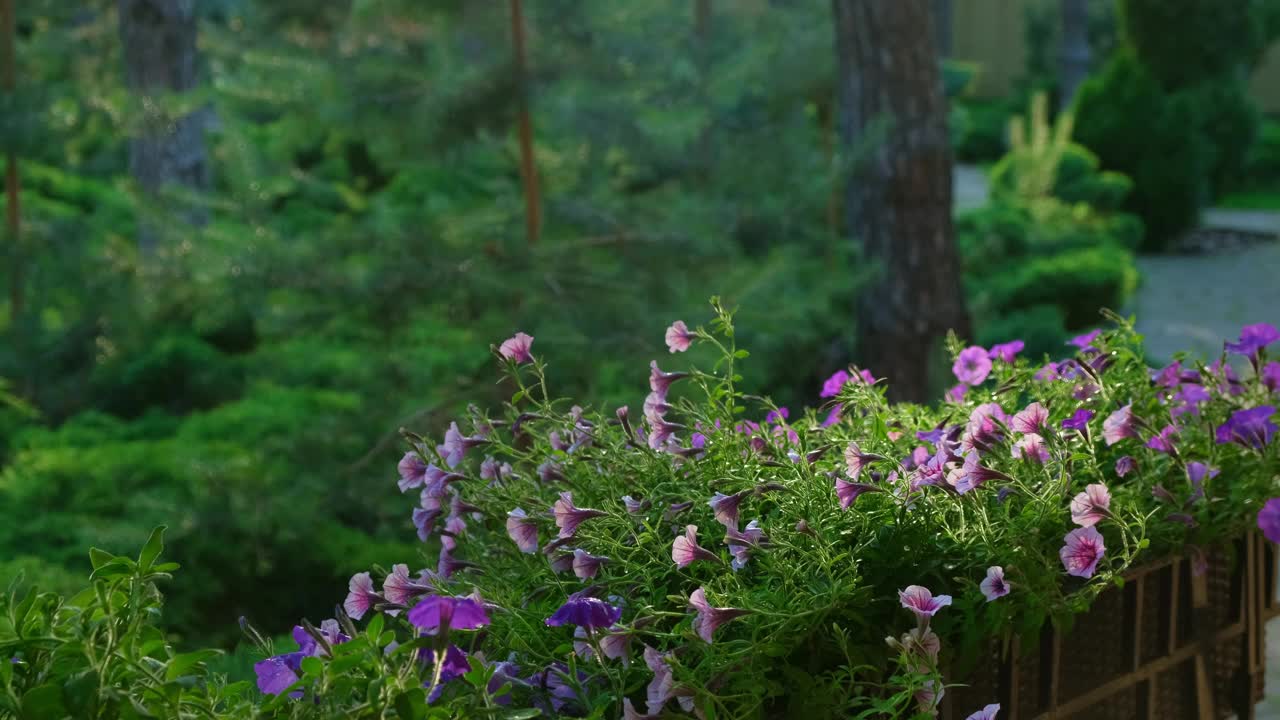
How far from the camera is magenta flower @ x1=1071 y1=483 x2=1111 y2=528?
6.78ft

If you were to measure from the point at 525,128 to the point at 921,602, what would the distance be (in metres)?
3.64

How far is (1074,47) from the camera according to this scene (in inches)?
771

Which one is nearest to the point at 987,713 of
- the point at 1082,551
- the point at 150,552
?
the point at 1082,551

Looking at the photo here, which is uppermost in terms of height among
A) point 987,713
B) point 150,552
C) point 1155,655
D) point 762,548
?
point 150,552

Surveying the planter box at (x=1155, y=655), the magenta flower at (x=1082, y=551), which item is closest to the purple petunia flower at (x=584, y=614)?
the planter box at (x=1155, y=655)

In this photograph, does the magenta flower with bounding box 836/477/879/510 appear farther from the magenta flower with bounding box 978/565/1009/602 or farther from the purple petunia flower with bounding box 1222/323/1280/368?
the purple petunia flower with bounding box 1222/323/1280/368

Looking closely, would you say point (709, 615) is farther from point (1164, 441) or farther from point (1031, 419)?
point (1164, 441)

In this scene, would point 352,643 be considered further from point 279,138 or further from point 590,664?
point 279,138

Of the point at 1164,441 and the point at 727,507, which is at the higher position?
the point at 727,507

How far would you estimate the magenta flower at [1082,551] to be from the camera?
6.78 ft

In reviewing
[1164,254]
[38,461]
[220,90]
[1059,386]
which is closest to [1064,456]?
[1059,386]

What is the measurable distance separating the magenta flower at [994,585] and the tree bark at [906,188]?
4.88 meters

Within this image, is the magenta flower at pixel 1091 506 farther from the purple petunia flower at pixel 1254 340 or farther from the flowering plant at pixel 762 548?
the purple petunia flower at pixel 1254 340

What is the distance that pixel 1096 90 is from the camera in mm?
15078
